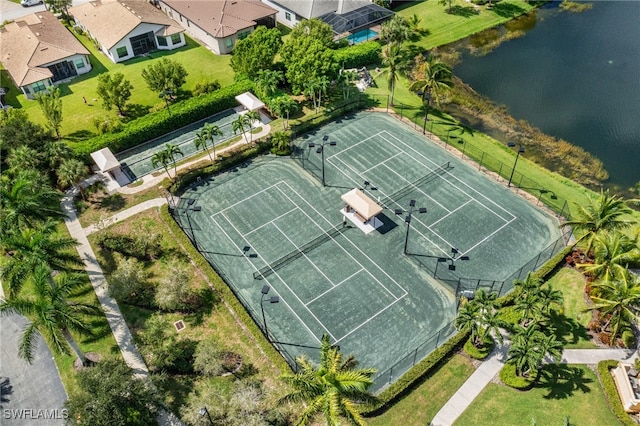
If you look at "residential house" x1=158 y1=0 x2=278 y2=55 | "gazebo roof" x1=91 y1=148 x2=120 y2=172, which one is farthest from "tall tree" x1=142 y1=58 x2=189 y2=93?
"residential house" x1=158 y1=0 x2=278 y2=55

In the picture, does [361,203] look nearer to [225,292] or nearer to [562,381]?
[225,292]

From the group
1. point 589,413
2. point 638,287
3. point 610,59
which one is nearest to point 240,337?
point 589,413

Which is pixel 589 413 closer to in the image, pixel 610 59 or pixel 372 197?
pixel 372 197

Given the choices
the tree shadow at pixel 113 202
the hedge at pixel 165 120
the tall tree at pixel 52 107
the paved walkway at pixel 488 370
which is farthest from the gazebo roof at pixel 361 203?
the tall tree at pixel 52 107

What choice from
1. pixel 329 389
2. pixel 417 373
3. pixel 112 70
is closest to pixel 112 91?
pixel 112 70

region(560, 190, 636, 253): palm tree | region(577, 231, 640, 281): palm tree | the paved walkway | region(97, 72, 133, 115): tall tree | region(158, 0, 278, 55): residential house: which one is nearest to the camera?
the paved walkway

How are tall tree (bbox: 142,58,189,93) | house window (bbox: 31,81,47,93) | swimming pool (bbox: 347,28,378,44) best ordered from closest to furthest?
tall tree (bbox: 142,58,189,93)
house window (bbox: 31,81,47,93)
swimming pool (bbox: 347,28,378,44)

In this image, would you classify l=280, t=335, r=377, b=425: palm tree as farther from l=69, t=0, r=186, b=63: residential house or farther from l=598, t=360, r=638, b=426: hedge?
l=69, t=0, r=186, b=63: residential house
